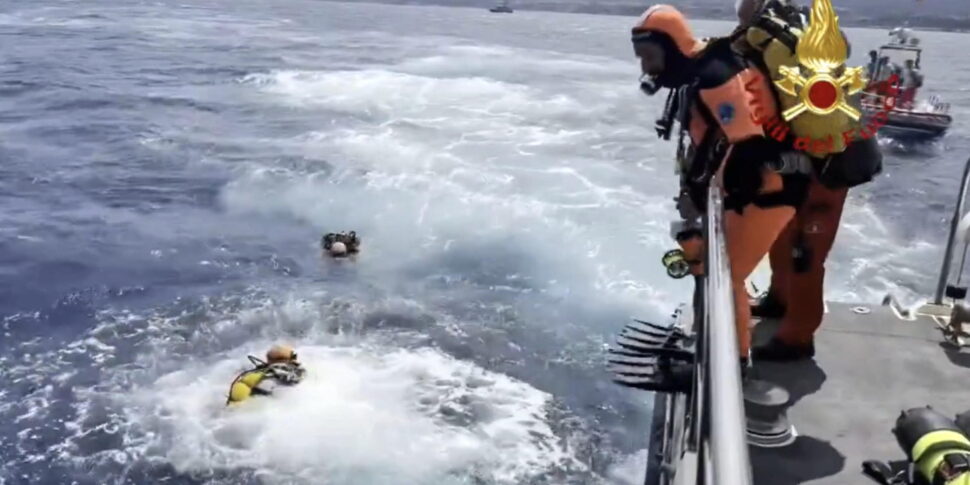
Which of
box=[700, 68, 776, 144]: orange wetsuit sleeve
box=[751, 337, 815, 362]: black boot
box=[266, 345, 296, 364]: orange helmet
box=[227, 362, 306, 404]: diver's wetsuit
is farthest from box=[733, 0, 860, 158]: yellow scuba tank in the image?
box=[266, 345, 296, 364]: orange helmet

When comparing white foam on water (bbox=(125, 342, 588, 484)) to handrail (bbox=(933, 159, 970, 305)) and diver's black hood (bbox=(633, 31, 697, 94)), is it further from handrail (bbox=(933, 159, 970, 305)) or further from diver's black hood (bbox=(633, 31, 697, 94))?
diver's black hood (bbox=(633, 31, 697, 94))

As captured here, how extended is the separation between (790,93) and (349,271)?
1152cm

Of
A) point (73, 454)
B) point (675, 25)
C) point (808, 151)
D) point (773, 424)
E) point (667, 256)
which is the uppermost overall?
point (675, 25)

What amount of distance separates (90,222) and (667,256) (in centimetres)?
1587

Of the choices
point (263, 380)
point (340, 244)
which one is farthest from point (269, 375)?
point (340, 244)

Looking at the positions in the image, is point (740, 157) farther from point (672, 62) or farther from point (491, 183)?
point (491, 183)

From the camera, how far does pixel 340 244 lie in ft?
49.0

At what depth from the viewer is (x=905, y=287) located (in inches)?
552

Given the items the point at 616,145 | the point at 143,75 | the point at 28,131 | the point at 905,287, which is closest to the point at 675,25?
the point at 905,287

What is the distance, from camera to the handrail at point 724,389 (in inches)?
61.0

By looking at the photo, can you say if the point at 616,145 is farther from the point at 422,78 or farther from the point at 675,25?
the point at 675,25

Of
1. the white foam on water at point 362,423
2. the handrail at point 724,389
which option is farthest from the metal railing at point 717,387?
the white foam on water at point 362,423

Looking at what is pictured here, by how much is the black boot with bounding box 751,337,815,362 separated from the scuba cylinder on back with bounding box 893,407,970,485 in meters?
1.42

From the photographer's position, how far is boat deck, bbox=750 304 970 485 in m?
3.81
